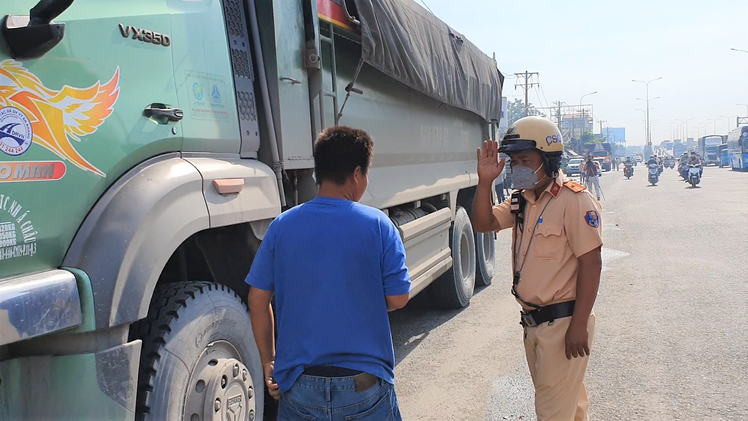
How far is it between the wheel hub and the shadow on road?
8.25 ft

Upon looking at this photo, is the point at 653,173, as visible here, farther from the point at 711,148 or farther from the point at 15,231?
the point at 711,148

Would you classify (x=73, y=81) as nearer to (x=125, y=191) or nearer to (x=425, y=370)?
(x=125, y=191)

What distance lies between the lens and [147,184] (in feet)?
8.14

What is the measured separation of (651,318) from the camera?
6.22m

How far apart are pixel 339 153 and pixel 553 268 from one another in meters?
1.29

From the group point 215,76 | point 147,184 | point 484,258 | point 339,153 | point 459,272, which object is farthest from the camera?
point 484,258

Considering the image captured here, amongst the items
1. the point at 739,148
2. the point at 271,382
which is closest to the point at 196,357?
the point at 271,382

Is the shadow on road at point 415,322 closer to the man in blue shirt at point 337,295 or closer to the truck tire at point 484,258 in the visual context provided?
the truck tire at point 484,258

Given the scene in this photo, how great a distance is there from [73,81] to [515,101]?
102179mm

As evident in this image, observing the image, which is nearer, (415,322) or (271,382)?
(271,382)

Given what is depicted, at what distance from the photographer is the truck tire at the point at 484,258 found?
8023mm

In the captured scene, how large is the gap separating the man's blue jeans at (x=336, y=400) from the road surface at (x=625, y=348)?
212 cm

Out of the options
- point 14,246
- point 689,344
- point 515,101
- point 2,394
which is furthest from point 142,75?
point 515,101

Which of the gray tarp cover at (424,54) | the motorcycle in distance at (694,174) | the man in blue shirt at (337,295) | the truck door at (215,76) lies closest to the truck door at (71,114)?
the truck door at (215,76)
